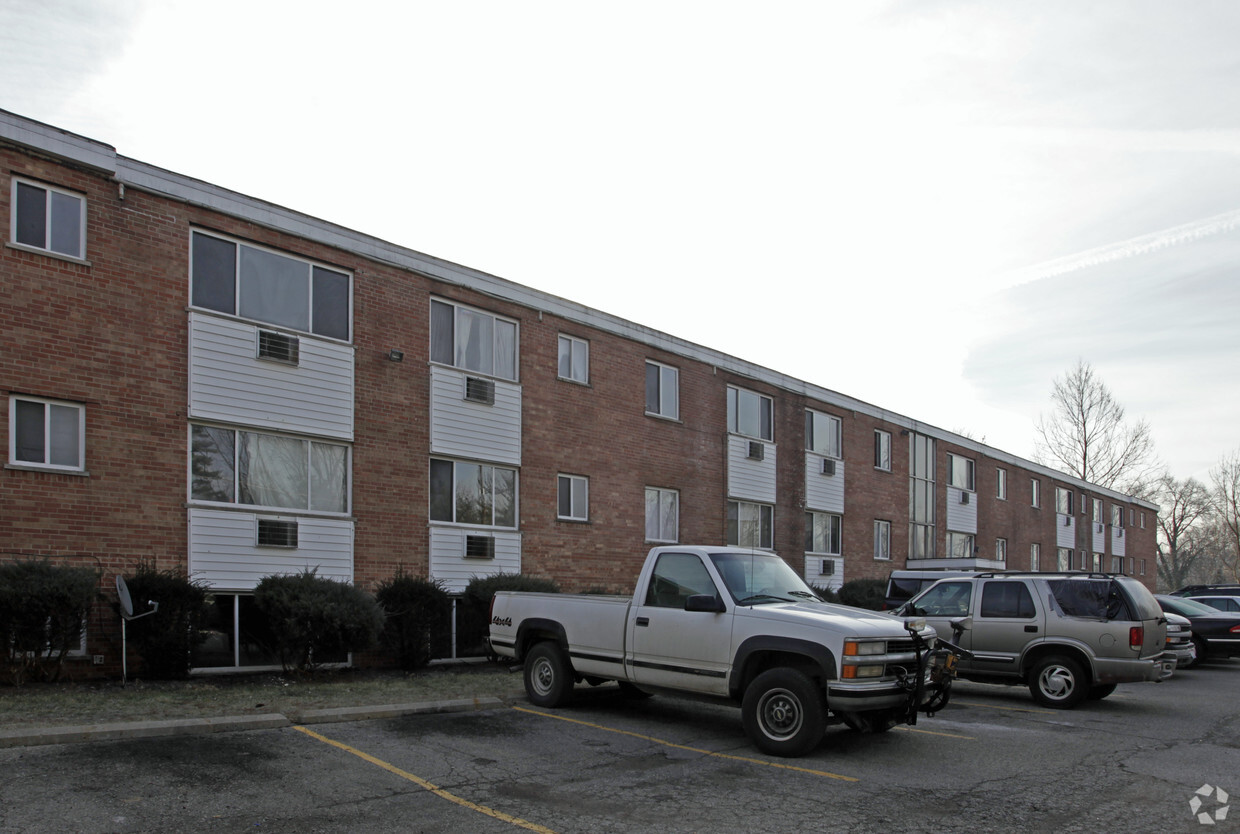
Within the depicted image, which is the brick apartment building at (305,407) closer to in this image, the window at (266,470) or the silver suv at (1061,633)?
the window at (266,470)

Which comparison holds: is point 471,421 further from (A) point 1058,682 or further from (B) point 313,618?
(A) point 1058,682

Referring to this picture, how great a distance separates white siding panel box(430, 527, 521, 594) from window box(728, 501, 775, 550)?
7.79m

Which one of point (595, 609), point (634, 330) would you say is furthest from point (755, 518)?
point (595, 609)

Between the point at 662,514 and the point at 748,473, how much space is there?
3677mm

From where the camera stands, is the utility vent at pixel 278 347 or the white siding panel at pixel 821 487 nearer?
the utility vent at pixel 278 347

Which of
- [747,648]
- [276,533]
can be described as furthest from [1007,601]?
[276,533]

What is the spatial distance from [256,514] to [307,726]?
5.42 metres

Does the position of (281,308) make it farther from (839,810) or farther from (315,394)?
(839,810)

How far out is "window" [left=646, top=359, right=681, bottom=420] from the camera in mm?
22594

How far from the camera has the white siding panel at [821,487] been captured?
1100 inches

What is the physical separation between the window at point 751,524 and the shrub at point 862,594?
2.41m

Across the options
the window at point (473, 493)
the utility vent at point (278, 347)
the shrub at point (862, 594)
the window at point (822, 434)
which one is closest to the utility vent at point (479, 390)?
the window at point (473, 493)

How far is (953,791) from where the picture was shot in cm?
762

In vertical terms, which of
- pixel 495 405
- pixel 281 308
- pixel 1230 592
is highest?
pixel 281 308
